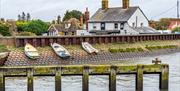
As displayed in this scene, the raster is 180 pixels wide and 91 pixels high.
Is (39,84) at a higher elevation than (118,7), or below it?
below

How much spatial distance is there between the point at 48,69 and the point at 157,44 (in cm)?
5867

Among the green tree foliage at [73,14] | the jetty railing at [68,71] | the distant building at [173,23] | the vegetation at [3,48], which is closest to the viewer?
the jetty railing at [68,71]

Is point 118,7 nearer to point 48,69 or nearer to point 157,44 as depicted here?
point 157,44

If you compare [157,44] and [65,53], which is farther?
[157,44]

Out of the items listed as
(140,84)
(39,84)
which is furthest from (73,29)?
(140,84)

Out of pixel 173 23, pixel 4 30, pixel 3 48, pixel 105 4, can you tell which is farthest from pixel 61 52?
pixel 173 23

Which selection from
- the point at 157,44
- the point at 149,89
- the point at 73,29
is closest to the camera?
the point at 149,89

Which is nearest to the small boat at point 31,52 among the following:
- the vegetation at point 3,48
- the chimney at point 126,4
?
the vegetation at point 3,48

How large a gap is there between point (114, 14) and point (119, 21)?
2.96m

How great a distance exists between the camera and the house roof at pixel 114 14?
4045 inches

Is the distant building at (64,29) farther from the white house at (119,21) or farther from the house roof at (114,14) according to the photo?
the house roof at (114,14)

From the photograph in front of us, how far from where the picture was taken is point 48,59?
6525 cm

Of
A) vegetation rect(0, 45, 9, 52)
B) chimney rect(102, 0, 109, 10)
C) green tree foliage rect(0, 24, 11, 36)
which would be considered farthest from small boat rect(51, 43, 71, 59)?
chimney rect(102, 0, 109, 10)

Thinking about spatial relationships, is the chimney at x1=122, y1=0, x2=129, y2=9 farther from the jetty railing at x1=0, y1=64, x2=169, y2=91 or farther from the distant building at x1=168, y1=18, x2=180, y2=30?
the jetty railing at x1=0, y1=64, x2=169, y2=91
